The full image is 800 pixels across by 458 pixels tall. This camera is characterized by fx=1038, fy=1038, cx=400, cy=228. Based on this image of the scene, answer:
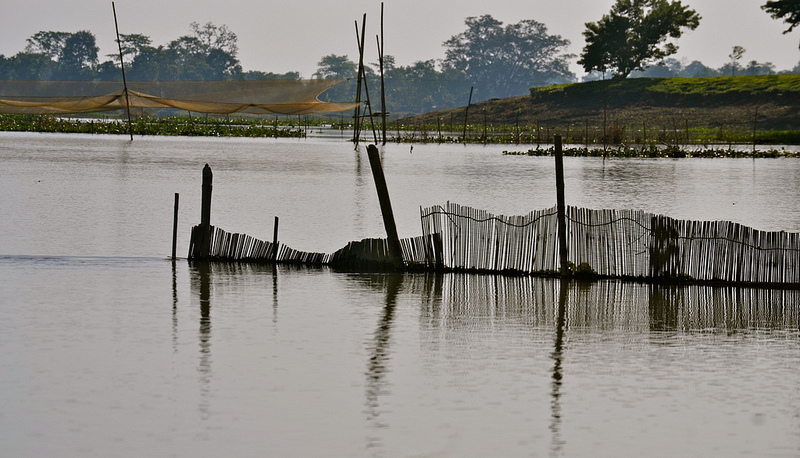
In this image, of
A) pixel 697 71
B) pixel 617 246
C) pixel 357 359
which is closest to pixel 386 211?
pixel 617 246

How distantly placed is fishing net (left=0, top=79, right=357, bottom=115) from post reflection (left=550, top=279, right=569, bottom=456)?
28.7 metres

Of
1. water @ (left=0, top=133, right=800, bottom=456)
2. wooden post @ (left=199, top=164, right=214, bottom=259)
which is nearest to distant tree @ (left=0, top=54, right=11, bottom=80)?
water @ (left=0, top=133, right=800, bottom=456)

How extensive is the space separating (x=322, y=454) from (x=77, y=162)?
2840 cm

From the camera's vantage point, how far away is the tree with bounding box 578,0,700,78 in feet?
234

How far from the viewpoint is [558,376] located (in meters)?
8.30

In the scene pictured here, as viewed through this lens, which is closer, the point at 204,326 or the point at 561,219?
the point at 204,326

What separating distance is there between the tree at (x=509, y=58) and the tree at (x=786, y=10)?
266 feet

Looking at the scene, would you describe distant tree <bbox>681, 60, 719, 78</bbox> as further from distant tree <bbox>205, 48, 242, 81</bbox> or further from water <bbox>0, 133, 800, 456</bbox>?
water <bbox>0, 133, 800, 456</bbox>

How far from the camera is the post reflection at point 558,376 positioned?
6793mm

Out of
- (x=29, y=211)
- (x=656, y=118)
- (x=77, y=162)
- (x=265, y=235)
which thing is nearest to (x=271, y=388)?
(x=265, y=235)

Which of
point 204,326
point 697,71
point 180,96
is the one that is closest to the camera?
point 204,326

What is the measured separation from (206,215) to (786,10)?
5396cm

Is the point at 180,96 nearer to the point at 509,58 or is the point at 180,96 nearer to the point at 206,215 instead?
the point at 206,215

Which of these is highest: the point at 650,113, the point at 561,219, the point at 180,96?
the point at 650,113
